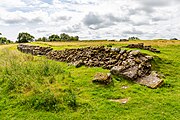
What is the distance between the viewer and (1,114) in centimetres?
1150

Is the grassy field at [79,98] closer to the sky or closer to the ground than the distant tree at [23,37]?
closer to the ground

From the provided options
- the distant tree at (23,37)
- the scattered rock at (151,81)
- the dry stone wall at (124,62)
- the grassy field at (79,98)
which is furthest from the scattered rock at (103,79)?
the distant tree at (23,37)

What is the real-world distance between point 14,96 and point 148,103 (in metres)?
7.46

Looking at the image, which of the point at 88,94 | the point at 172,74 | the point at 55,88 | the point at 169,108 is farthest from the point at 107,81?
the point at 172,74

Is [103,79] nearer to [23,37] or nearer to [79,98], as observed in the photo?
[79,98]

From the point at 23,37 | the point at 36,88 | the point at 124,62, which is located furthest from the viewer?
the point at 23,37

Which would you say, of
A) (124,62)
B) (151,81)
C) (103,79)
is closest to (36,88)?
(103,79)

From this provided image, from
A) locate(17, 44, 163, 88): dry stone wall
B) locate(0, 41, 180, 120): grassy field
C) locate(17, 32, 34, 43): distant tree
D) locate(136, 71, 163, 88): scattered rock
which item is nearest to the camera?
locate(0, 41, 180, 120): grassy field

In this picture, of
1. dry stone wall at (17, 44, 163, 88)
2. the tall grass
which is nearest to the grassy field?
the tall grass

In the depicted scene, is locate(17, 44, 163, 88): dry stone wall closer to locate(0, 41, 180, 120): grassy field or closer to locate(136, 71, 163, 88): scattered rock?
locate(136, 71, 163, 88): scattered rock

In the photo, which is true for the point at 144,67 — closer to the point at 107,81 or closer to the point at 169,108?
the point at 107,81

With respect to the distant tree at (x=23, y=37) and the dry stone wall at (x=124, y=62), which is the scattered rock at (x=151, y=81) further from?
the distant tree at (x=23, y=37)

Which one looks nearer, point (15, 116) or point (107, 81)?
point (15, 116)

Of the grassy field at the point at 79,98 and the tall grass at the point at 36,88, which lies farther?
the tall grass at the point at 36,88
